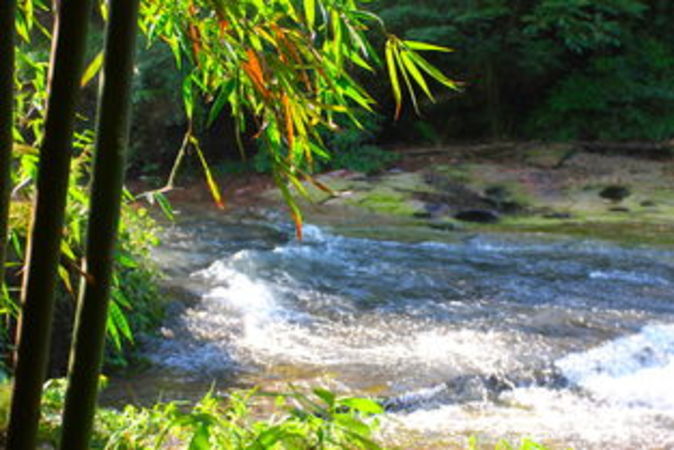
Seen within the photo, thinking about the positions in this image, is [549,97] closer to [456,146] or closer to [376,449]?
[456,146]

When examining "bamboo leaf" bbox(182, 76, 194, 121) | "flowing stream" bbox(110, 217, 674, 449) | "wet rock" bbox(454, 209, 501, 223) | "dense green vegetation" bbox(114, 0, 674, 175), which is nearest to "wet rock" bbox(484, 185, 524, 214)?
"wet rock" bbox(454, 209, 501, 223)

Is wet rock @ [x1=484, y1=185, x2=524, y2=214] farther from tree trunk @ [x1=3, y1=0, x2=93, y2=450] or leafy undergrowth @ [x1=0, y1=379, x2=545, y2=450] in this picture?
tree trunk @ [x1=3, y1=0, x2=93, y2=450]

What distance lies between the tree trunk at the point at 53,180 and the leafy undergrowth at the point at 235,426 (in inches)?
12.9

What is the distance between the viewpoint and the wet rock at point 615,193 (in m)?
14.1

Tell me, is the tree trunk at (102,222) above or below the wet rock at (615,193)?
above

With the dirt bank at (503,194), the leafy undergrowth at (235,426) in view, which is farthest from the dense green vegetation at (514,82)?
the leafy undergrowth at (235,426)

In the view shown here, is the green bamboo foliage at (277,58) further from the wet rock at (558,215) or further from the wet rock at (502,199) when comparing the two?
the wet rock at (502,199)

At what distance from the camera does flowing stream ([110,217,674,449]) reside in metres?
Answer: 5.46

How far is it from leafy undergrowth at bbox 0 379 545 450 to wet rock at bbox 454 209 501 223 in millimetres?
10231

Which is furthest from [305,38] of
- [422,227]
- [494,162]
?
[494,162]

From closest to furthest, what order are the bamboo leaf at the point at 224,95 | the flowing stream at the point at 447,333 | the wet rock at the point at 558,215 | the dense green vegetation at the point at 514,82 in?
the bamboo leaf at the point at 224,95 → the flowing stream at the point at 447,333 → the wet rock at the point at 558,215 → the dense green vegetation at the point at 514,82

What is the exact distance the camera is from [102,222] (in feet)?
3.72

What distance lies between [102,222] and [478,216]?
12.6 metres

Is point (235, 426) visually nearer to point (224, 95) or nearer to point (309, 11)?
point (224, 95)
